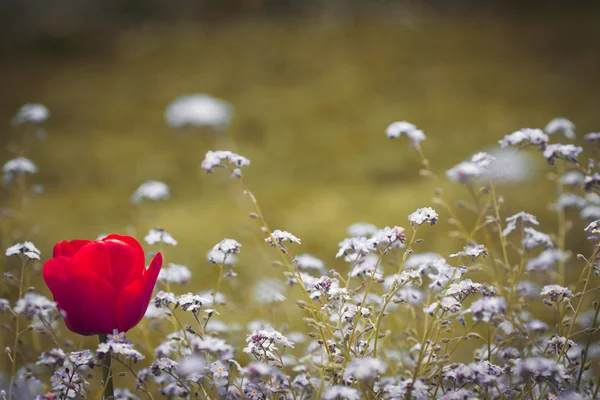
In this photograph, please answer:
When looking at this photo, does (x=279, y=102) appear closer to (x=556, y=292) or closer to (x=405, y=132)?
(x=405, y=132)

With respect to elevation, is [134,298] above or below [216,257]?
below

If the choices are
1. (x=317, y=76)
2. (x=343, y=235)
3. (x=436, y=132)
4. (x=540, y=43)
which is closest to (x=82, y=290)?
(x=343, y=235)

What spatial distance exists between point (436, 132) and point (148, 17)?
6.55ft

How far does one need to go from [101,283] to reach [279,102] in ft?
7.75

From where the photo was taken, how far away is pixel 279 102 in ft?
9.54

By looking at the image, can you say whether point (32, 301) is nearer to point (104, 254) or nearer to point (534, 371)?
point (104, 254)

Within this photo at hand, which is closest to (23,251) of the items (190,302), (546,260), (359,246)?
(190,302)

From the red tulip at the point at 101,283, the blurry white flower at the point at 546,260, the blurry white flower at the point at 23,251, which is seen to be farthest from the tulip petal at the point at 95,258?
the blurry white flower at the point at 546,260

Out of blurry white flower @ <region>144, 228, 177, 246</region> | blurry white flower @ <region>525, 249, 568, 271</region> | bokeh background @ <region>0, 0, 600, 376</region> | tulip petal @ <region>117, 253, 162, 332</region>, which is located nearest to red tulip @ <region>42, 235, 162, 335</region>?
tulip petal @ <region>117, 253, 162, 332</region>

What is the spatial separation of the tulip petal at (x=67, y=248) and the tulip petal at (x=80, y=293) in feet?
0.12

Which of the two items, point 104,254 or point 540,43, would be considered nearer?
point 104,254

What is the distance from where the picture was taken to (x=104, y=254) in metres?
0.63

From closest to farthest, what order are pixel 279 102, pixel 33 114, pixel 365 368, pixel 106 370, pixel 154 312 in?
pixel 365 368
pixel 106 370
pixel 154 312
pixel 33 114
pixel 279 102

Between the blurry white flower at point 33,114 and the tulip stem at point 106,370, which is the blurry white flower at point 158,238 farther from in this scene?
the blurry white flower at point 33,114
